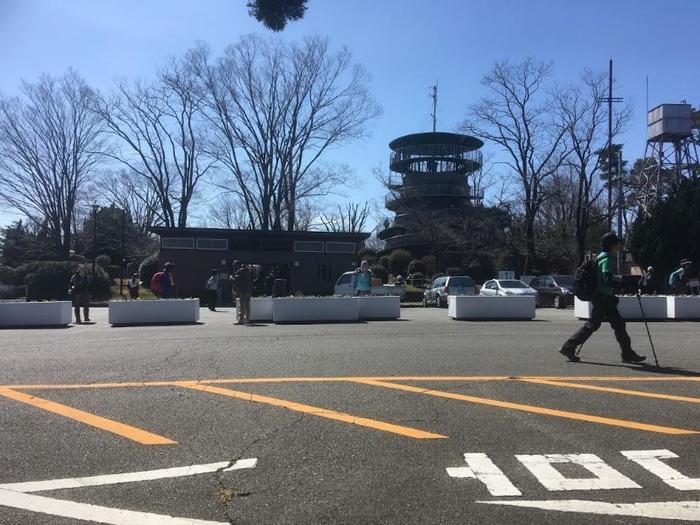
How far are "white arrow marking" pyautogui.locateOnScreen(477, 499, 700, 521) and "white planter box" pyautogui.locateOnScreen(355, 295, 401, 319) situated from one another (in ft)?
46.9

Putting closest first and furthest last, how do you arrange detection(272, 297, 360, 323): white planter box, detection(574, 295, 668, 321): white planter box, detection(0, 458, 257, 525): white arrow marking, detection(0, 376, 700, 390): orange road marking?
detection(0, 458, 257, 525): white arrow marking
detection(0, 376, 700, 390): orange road marking
detection(272, 297, 360, 323): white planter box
detection(574, 295, 668, 321): white planter box

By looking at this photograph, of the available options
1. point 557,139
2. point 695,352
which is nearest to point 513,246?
point 557,139

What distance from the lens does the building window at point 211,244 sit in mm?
39281

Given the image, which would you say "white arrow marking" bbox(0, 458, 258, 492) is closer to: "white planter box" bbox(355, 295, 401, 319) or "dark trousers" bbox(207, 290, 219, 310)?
"white planter box" bbox(355, 295, 401, 319)

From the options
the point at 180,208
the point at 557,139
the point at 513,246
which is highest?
the point at 557,139

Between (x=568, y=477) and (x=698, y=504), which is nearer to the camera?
(x=698, y=504)

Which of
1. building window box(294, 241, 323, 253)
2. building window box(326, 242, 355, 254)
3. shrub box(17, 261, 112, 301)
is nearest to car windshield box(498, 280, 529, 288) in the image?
building window box(326, 242, 355, 254)

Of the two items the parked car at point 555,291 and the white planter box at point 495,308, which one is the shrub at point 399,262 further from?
the white planter box at point 495,308

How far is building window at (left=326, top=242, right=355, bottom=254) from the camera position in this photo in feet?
134

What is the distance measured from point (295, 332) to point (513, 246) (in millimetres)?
33304

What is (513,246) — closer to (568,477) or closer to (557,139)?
(557,139)

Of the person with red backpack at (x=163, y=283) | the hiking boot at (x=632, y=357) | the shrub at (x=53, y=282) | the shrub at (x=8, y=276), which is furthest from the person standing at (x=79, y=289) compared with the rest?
the shrub at (x=8, y=276)

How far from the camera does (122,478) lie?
14.6 ft

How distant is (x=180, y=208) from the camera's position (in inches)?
2094
